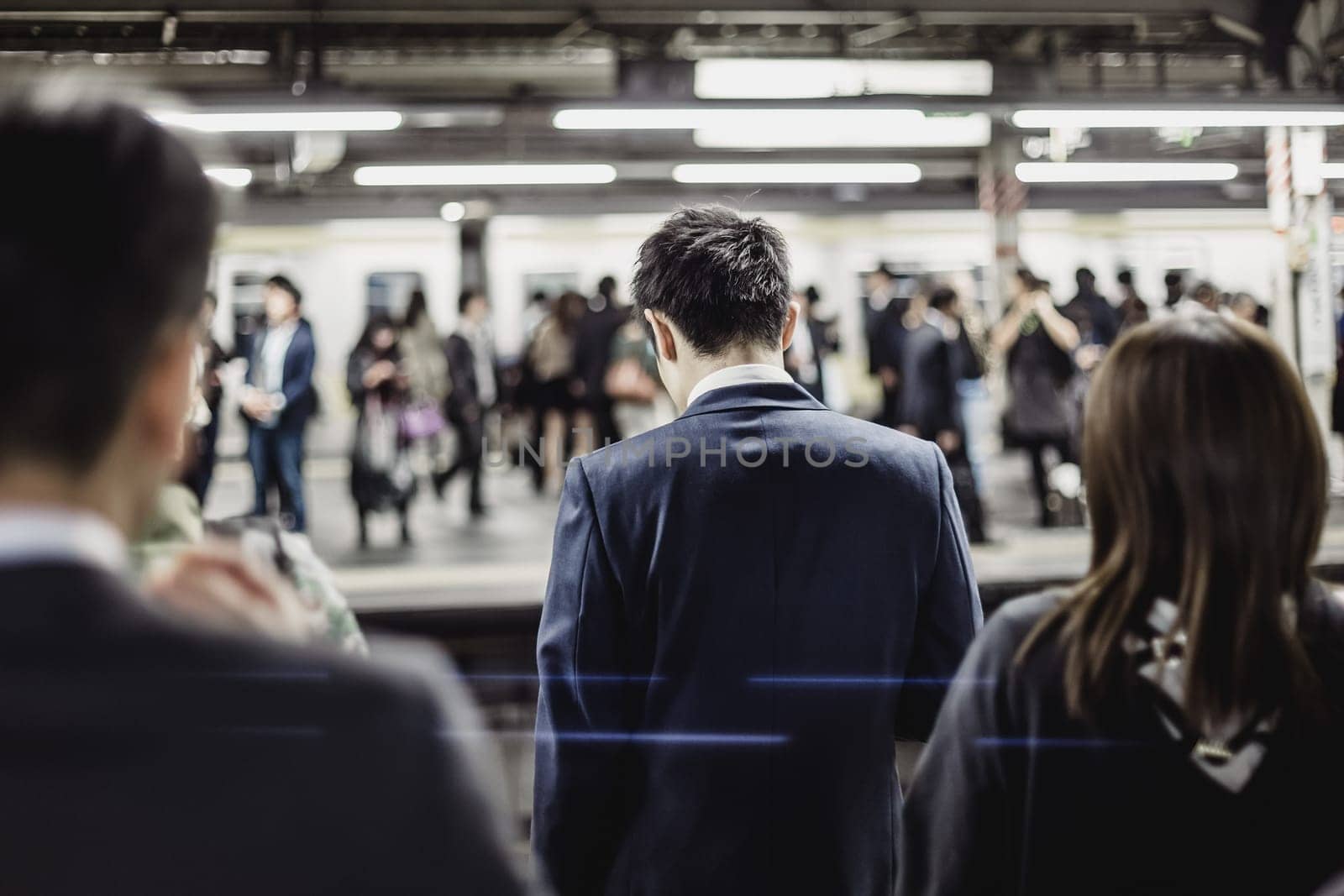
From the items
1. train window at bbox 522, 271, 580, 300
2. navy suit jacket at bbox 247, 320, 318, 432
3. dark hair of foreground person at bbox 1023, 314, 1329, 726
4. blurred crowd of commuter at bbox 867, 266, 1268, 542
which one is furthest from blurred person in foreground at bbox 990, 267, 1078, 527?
train window at bbox 522, 271, 580, 300

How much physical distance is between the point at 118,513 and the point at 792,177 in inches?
394

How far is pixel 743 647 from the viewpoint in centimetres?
159

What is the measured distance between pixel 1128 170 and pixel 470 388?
6774 mm

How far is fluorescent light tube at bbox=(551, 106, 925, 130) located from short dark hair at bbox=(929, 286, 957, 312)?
1.25 metres

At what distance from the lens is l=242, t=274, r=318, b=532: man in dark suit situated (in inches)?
272

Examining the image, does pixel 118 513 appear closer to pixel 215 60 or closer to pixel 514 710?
pixel 514 710

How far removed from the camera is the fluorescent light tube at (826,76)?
797cm

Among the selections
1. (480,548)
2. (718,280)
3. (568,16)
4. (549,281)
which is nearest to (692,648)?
(718,280)

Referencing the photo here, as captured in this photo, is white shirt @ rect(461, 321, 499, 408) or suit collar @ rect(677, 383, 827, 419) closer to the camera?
suit collar @ rect(677, 383, 827, 419)

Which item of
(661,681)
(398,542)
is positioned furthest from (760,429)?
A: (398,542)

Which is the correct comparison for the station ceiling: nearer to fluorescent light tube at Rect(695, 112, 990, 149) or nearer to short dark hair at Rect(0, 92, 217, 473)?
fluorescent light tube at Rect(695, 112, 990, 149)

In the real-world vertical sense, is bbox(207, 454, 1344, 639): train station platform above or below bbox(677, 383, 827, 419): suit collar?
below

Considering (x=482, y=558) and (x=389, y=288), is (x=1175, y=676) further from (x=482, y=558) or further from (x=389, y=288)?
(x=389, y=288)

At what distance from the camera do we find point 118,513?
632 mm
